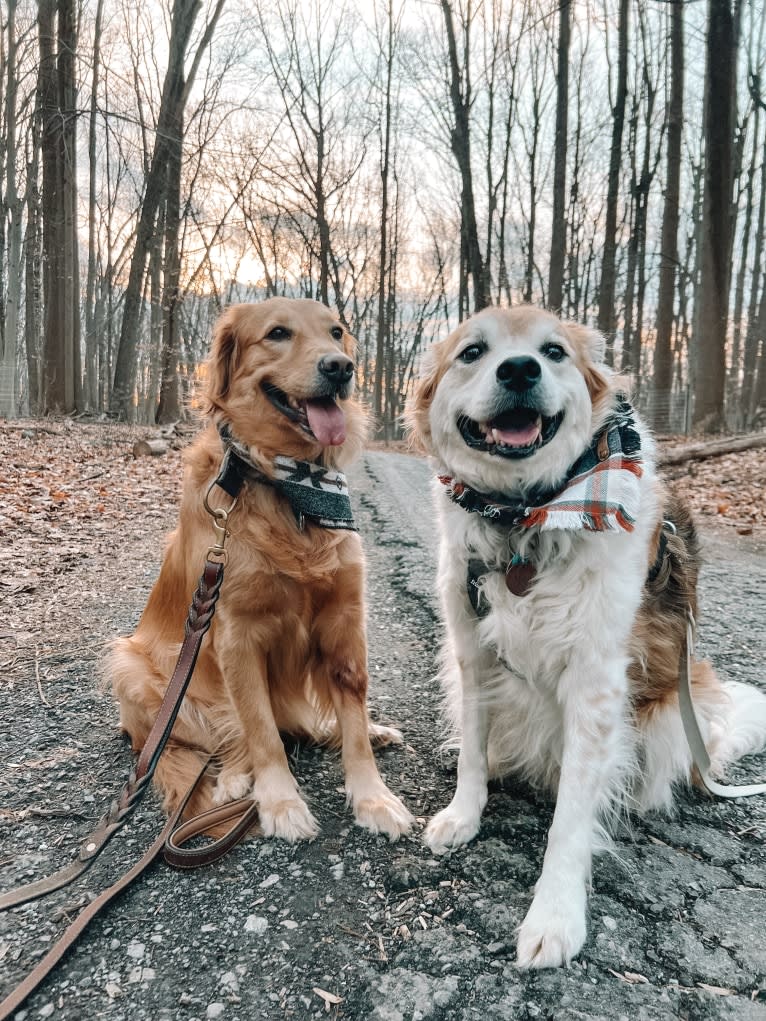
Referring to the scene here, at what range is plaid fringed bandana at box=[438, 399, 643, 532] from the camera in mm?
1756

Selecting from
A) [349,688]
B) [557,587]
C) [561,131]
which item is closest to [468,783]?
[349,688]

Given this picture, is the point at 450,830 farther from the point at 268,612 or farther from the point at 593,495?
the point at 593,495

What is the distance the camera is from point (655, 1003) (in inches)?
54.1

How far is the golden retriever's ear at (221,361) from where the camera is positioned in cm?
260

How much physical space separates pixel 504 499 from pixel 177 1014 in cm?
150

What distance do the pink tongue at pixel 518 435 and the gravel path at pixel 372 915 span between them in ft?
3.90

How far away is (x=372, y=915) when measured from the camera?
163 centimetres

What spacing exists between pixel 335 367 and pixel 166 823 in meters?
1.64

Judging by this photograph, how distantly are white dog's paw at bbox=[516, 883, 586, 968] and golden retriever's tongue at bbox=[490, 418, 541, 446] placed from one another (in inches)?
46.4

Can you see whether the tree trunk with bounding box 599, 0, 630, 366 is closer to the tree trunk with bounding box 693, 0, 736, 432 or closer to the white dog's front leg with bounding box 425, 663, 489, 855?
the tree trunk with bounding box 693, 0, 736, 432

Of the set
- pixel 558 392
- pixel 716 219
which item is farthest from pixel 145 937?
pixel 716 219

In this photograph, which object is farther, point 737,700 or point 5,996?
point 737,700

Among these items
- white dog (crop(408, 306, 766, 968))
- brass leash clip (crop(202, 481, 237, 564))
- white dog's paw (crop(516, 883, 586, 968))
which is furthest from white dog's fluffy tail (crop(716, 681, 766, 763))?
brass leash clip (crop(202, 481, 237, 564))

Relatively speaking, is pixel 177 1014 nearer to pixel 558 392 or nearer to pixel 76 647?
pixel 558 392
